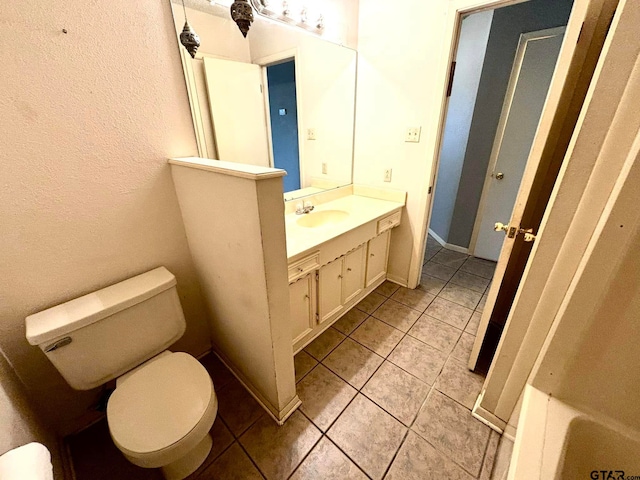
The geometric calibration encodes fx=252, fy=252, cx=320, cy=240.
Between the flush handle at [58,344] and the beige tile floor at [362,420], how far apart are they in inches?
24.7

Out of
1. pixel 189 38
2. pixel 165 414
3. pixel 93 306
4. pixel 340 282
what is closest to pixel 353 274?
pixel 340 282

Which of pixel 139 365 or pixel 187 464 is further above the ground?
pixel 139 365

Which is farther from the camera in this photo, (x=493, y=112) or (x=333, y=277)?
(x=493, y=112)

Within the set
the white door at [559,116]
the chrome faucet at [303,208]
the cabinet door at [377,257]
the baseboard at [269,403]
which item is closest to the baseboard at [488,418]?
the white door at [559,116]

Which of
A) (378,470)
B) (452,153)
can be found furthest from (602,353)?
(452,153)

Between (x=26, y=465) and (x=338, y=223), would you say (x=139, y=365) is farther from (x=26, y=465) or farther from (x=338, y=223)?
(x=338, y=223)

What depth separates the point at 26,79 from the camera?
80 centimetres

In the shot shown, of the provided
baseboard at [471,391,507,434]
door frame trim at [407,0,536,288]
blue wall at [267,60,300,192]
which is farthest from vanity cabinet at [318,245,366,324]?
baseboard at [471,391,507,434]

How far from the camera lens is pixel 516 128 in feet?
7.29

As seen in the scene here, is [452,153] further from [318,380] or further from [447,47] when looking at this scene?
[318,380]

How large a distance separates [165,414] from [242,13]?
68.0 inches

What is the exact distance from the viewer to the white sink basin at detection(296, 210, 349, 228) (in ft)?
5.92

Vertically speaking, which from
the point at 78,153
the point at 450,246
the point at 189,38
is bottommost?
the point at 450,246

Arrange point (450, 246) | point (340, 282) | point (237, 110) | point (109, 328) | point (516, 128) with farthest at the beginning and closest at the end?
point (450, 246), point (516, 128), point (340, 282), point (237, 110), point (109, 328)
